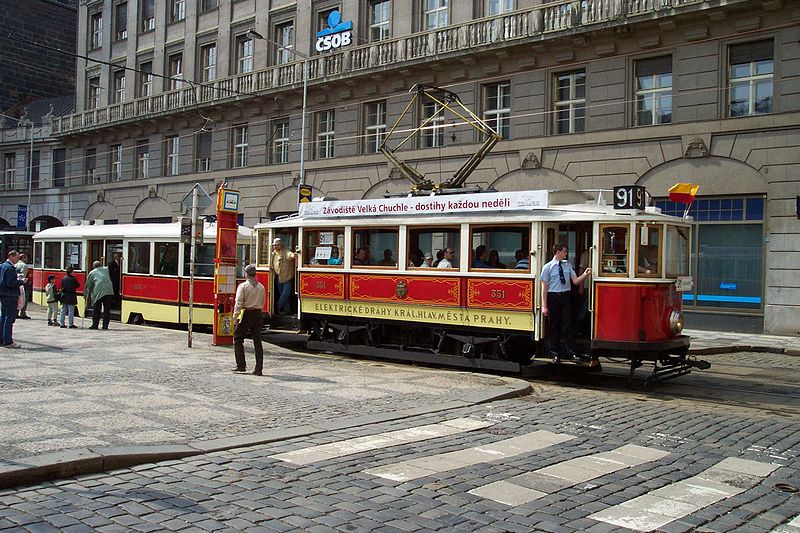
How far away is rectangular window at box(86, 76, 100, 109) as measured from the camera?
44.7m

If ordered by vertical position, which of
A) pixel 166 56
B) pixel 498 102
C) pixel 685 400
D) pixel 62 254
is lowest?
pixel 685 400

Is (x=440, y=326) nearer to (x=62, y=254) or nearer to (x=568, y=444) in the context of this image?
→ (x=568, y=444)

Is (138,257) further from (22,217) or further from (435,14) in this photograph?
(22,217)

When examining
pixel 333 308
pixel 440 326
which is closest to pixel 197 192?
pixel 333 308

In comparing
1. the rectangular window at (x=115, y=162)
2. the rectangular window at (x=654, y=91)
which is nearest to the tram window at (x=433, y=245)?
the rectangular window at (x=654, y=91)

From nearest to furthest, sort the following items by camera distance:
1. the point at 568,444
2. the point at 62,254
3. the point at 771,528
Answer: the point at 771,528 → the point at 568,444 → the point at 62,254

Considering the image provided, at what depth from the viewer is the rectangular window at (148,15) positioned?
1624 inches

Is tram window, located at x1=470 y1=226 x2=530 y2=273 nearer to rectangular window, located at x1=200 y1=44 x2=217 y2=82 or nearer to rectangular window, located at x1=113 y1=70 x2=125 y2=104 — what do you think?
rectangular window, located at x1=200 y1=44 x2=217 y2=82

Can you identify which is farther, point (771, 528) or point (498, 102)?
point (498, 102)

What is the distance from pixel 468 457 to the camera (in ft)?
24.7

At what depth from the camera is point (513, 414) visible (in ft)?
32.2

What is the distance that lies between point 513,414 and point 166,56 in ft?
114

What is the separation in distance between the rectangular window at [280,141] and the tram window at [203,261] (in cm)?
1270

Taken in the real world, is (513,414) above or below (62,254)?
below
